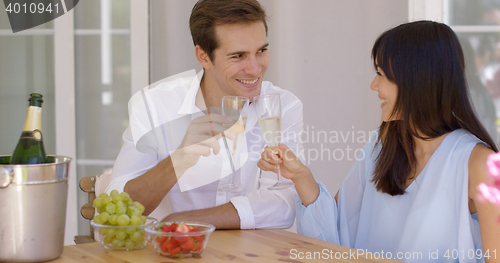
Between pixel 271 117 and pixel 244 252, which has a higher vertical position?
pixel 271 117

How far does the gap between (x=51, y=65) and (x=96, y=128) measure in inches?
19.5

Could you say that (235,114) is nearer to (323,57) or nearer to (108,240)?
(108,240)

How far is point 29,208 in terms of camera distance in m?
0.91

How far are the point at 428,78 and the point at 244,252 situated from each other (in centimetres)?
77

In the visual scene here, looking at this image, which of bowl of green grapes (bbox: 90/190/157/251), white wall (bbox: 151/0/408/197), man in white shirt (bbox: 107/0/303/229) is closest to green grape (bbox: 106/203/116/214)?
bowl of green grapes (bbox: 90/190/157/251)

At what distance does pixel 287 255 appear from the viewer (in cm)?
104

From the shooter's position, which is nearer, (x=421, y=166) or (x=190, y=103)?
(x=421, y=166)

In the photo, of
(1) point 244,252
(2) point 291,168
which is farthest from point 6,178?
(2) point 291,168

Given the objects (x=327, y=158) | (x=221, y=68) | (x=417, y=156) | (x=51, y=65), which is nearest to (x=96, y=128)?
(x=51, y=65)

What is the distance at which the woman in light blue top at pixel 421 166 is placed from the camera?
1332mm

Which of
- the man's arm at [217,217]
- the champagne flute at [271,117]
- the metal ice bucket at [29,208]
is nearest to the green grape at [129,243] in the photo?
the metal ice bucket at [29,208]

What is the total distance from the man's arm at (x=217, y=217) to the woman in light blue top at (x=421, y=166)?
0.17 meters

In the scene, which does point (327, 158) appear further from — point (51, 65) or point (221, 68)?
point (51, 65)

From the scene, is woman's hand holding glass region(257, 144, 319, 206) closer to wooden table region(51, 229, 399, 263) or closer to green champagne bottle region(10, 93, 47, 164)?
wooden table region(51, 229, 399, 263)
